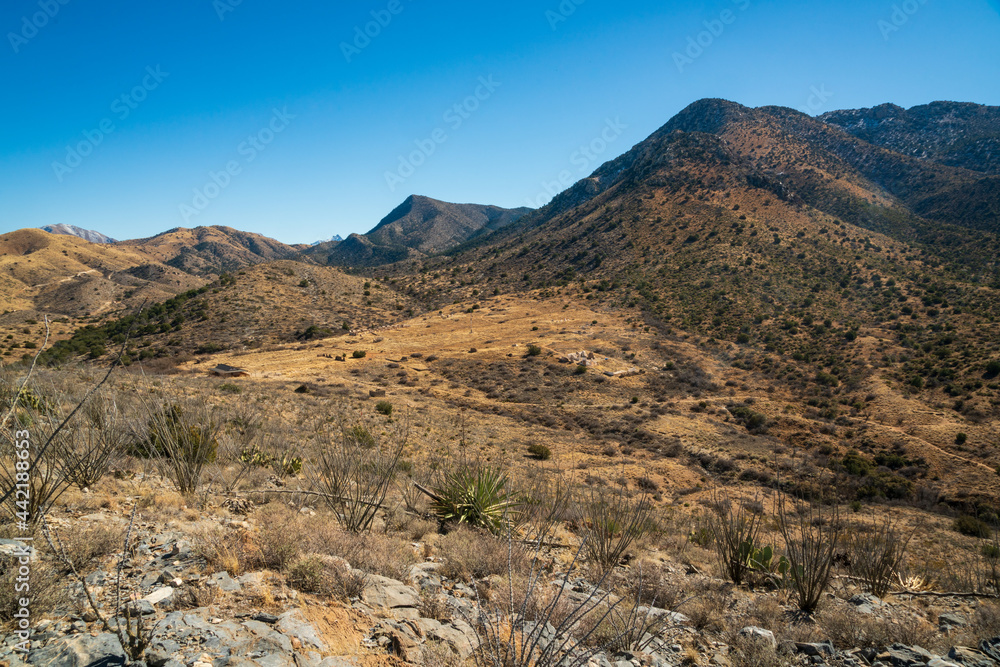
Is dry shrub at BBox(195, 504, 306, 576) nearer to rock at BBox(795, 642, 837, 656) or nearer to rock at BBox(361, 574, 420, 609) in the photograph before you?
rock at BBox(361, 574, 420, 609)

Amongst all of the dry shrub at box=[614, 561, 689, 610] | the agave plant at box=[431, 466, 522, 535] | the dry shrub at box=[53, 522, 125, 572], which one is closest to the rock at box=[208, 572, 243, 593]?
the dry shrub at box=[53, 522, 125, 572]

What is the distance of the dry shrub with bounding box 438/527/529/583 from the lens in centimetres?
459

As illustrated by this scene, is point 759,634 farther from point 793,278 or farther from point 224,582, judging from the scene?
point 793,278

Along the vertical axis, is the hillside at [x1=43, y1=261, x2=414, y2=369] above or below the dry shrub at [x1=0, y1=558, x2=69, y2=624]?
above

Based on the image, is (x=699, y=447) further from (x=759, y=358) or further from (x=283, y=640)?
(x=283, y=640)

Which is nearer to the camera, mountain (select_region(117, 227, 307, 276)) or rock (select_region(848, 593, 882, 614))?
rock (select_region(848, 593, 882, 614))

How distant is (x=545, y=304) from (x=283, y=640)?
175 ft

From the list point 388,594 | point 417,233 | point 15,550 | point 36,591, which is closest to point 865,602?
point 388,594

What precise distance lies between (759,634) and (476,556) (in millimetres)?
2753

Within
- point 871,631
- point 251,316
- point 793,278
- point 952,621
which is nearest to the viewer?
point 871,631

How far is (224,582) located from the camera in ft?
11.6

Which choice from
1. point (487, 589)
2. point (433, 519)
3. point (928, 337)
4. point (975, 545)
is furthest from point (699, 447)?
point (928, 337)

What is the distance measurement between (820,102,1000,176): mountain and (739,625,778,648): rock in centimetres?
10781

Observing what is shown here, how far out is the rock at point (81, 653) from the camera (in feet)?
7.77
